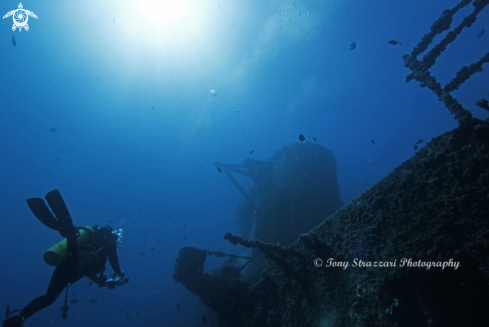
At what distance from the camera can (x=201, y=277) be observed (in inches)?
305

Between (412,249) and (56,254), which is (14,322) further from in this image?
(412,249)

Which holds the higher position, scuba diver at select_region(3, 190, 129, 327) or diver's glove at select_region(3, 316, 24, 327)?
scuba diver at select_region(3, 190, 129, 327)

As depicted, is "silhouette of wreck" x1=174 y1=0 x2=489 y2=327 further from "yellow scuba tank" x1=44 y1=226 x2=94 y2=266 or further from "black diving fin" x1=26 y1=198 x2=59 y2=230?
"black diving fin" x1=26 y1=198 x2=59 y2=230

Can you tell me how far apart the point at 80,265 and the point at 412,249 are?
21.3ft

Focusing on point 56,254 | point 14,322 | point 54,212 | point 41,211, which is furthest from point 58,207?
point 14,322

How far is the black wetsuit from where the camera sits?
13.8 feet

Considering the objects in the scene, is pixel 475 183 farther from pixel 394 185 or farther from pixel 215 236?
pixel 215 236

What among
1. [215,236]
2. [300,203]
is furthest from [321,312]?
[215,236]

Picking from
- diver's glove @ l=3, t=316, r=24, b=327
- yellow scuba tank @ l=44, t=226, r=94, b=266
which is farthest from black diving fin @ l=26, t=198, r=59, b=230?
diver's glove @ l=3, t=316, r=24, b=327

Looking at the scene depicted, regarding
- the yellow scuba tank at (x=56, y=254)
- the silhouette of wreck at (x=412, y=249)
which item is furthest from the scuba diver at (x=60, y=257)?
the silhouette of wreck at (x=412, y=249)

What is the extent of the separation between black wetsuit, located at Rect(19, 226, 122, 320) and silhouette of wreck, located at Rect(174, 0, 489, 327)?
13.3ft

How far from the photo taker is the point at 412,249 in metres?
3.10

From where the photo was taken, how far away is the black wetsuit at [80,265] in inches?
165

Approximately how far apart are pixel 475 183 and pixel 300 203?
419 inches
